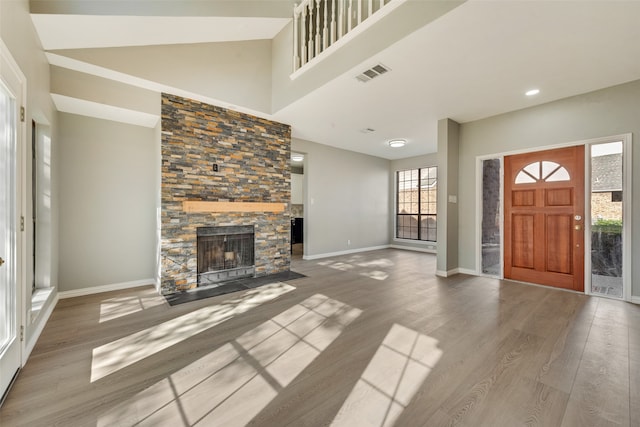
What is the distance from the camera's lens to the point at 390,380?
5.89 ft

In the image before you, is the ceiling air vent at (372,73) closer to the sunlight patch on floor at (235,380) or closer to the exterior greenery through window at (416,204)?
the sunlight patch on floor at (235,380)

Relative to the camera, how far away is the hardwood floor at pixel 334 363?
1.52m

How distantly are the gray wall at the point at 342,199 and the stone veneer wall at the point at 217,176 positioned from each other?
1.31 m

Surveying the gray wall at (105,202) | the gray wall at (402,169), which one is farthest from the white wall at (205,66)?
the gray wall at (402,169)

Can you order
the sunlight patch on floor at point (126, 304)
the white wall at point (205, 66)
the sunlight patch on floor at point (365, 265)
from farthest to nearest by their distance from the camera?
1. the sunlight patch on floor at point (365, 265)
2. the white wall at point (205, 66)
3. the sunlight patch on floor at point (126, 304)

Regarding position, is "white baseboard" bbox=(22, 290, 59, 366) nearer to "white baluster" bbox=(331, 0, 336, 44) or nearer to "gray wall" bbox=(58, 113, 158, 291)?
"gray wall" bbox=(58, 113, 158, 291)

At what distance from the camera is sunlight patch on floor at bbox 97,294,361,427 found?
149cm

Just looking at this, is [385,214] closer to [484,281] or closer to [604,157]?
[484,281]

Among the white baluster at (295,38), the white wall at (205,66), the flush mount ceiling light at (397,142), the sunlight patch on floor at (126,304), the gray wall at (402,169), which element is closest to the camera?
the sunlight patch on floor at (126,304)

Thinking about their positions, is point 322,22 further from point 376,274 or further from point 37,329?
point 37,329

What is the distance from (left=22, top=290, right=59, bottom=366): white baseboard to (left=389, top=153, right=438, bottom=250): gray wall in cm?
731

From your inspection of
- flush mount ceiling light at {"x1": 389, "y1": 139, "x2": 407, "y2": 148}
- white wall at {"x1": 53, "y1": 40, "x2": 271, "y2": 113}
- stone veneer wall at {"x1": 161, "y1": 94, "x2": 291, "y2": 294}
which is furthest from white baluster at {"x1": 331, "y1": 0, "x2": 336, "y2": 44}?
flush mount ceiling light at {"x1": 389, "y1": 139, "x2": 407, "y2": 148}

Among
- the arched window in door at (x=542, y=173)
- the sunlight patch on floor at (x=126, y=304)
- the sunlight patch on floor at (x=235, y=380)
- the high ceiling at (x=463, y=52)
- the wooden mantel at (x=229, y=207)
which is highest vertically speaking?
the high ceiling at (x=463, y=52)

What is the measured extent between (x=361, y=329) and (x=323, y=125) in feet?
12.2
